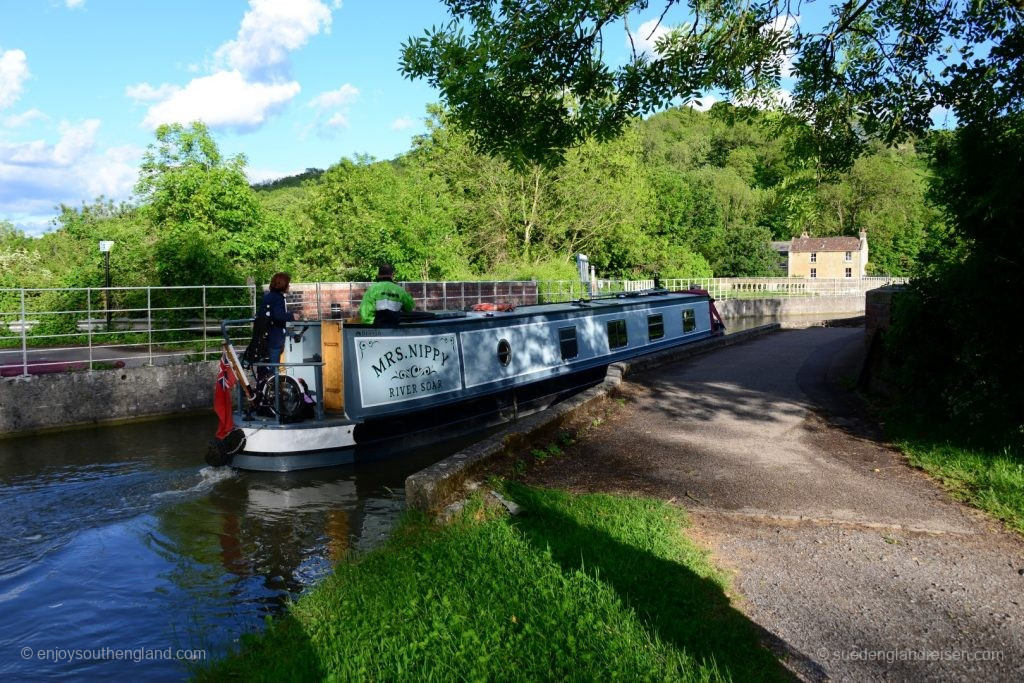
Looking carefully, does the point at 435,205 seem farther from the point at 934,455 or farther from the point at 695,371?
the point at 934,455

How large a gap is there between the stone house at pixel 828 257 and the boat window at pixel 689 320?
55.6 metres

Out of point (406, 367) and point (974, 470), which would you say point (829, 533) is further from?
point (406, 367)

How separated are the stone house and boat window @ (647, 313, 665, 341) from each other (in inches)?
2255

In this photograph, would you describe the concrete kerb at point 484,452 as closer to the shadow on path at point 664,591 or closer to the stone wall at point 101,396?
the shadow on path at point 664,591

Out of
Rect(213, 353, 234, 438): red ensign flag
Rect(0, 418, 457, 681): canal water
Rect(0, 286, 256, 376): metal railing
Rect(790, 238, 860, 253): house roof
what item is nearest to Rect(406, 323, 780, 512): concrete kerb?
Rect(0, 418, 457, 681): canal water

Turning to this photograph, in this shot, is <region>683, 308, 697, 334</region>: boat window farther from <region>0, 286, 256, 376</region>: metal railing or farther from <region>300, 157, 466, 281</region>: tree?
<region>300, 157, 466, 281</region>: tree

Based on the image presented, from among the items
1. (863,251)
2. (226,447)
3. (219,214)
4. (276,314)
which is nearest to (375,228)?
(219,214)

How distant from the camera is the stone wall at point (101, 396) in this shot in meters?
12.5

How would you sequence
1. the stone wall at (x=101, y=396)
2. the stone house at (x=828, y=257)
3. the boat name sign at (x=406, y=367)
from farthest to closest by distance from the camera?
the stone house at (x=828, y=257) → the stone wall at (x=101, y=396) → the boat name sign at (x=406, y=367)

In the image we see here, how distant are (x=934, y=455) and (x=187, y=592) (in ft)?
21.7

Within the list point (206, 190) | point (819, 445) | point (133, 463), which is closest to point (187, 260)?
point (206, 190)

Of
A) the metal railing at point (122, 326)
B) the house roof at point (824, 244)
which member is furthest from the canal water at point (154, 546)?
the house roof at point (824, 244)

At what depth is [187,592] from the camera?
622cm

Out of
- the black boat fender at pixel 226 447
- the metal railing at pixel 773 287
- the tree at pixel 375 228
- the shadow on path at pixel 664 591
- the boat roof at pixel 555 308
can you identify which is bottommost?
the black boat fender at pixel 226 447
